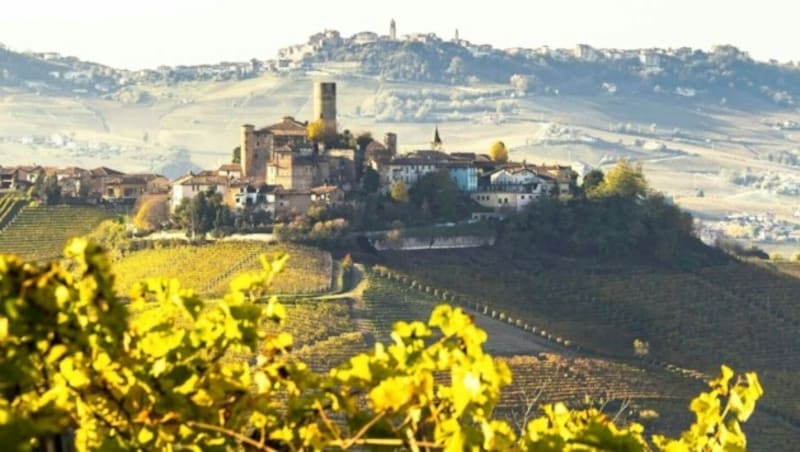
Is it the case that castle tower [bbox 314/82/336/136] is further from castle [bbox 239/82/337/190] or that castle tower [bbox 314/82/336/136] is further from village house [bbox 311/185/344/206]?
village house [bbox 311/185/344/206]

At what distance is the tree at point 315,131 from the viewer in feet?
164

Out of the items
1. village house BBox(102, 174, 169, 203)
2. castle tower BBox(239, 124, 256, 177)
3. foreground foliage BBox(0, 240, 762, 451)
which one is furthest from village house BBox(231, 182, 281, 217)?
foreground foliage BBox(0, 240, 762, 451)

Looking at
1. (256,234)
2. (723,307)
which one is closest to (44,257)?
(256,234)

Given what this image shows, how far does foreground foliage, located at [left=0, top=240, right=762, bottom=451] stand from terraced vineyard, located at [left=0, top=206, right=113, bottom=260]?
133ft

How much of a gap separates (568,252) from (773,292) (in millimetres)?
5109

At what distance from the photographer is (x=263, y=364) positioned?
5656mm

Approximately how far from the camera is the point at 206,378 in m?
5.48

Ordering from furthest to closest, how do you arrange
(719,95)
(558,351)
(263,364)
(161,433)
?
1. (719,95)
2. (558,351)
3. (263,364)
4. (161,433)

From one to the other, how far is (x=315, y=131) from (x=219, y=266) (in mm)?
8163

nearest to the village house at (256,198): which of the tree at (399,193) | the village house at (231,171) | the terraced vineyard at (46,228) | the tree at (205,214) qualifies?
the tree at (205,214)

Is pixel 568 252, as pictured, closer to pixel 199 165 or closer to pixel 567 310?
pixel 567 310

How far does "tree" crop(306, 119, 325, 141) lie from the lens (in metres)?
49.8

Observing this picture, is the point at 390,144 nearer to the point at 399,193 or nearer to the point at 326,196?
the point at 399,193

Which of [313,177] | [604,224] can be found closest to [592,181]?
[604,224]
